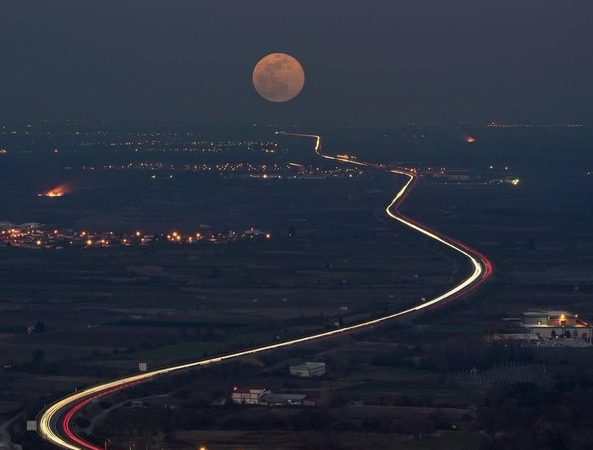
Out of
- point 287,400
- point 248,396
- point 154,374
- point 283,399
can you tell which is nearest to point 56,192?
point 154,374

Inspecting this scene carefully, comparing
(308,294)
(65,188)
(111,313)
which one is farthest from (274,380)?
(65,188)

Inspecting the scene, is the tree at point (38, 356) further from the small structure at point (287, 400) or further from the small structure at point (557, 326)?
the small structure at point (557, 326)

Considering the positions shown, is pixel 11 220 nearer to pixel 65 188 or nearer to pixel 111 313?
pixel 65 188

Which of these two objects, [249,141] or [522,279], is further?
[249,141]

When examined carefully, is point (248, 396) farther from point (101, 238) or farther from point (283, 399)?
point (101, 238)

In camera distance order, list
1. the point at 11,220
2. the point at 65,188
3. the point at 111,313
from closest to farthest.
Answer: the point at 111,313 → the point at 11,220 → the point at 65,188

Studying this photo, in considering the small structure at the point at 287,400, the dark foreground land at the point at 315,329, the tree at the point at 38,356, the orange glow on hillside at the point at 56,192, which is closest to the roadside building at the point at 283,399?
the small structure at the point at 287,400

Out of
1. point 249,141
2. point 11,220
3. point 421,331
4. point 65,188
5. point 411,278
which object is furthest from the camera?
point 249,141
